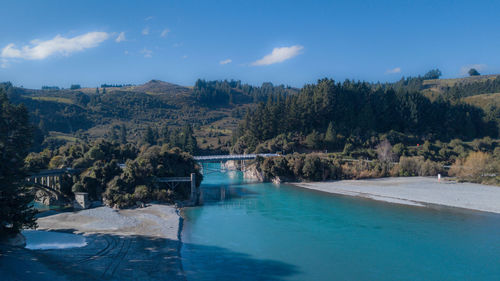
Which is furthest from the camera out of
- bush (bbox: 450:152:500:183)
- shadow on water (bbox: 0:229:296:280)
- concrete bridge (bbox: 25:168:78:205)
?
bush (bbox: 450:152:500:183)

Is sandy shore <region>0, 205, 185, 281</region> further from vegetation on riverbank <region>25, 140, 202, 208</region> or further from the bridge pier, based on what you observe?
the bridge pier

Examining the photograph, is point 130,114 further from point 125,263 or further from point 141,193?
point 125,263

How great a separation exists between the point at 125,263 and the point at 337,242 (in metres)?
13.2

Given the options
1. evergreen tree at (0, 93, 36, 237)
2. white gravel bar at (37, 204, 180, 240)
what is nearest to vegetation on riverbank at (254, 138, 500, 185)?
white gravel bar at (37, 204, 180, 240)

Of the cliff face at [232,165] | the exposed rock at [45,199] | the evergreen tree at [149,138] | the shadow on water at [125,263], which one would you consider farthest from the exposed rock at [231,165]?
the shadow on water at [125,263]

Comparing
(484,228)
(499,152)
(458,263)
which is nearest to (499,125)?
(499,152)

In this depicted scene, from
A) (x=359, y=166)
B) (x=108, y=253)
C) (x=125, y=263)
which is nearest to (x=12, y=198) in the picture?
(x=108, y=253)

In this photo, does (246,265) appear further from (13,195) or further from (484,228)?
(484,228)

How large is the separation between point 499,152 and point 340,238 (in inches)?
1626

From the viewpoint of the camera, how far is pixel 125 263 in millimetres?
16500

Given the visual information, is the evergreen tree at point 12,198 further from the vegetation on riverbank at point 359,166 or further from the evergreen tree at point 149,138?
the evergreen tree at point 149,138

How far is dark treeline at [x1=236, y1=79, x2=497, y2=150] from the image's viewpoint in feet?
209

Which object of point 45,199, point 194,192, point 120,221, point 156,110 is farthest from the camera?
point 156,110

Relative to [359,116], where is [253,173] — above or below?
below
